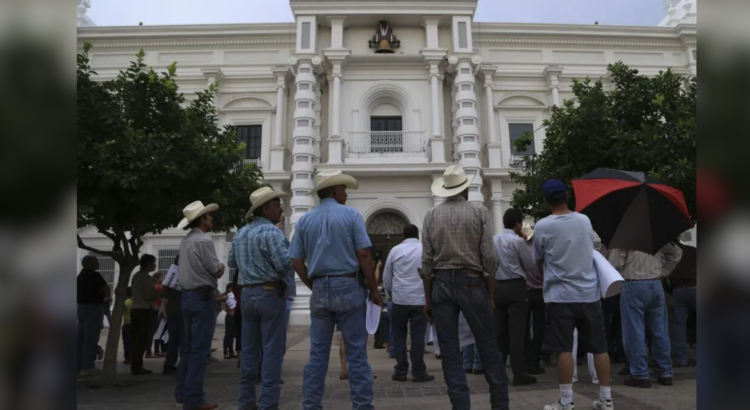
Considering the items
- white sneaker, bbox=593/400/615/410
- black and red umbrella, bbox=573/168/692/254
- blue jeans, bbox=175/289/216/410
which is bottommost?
white sneaker, bbox=593/400/615/410

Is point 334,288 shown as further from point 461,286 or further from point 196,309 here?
point 196,309

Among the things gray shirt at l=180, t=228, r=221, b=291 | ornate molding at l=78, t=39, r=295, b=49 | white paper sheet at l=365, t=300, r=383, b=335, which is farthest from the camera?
ornate molding at l=78, t=39, r=295, b=49

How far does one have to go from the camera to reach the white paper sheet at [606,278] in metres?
4.30

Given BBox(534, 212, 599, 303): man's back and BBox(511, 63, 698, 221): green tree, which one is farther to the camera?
BBox(511, 63, 698, 221): green tree

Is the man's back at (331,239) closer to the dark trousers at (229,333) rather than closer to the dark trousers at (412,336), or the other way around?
the dark trousers at (412,336)

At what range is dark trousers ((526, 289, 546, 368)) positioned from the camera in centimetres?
654

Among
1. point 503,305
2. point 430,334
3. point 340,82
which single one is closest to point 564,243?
point 503,305

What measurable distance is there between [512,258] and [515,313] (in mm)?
655

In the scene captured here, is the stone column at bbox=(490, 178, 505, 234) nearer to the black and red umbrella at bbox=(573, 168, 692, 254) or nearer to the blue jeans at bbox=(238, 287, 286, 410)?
the black and red umbrella at bbox=(573, 168, 692, 254)

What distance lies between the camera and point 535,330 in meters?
6.73

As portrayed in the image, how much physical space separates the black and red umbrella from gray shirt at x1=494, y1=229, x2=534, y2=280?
1.04 meters

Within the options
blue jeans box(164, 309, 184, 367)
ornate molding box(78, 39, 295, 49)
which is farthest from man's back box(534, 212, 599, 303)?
ornate molding box(78, 39, 295, 49)

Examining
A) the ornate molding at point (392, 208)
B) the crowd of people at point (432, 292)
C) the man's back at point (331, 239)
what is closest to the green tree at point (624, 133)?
the crowd of people at point (432, 292)

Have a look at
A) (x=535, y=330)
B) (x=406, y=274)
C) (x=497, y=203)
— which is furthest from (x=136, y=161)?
(x=497, y=203)
